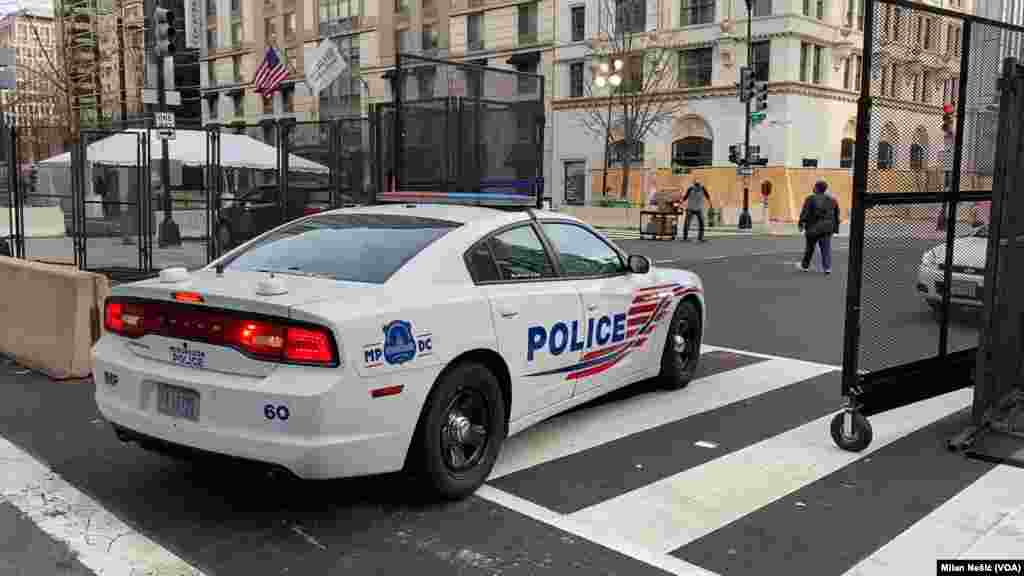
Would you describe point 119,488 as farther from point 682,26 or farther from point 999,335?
point 682,26

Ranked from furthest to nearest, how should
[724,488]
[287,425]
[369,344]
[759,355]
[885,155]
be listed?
[759,355] < [885,155] < [724,488] < [369,344] < [287,425]

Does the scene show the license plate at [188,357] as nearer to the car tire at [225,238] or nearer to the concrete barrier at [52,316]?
the concrete barrier at [52,316]

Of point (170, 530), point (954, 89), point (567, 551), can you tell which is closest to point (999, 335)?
point (954, 89)

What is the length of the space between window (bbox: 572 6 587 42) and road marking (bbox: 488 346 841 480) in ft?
141

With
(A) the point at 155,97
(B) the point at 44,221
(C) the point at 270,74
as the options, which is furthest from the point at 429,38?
(A) the point at 155,97

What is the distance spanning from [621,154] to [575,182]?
11.6ft

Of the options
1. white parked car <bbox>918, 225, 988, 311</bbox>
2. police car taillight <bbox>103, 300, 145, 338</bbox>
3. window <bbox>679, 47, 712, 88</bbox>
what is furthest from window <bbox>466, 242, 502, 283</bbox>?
window <bbox>679, 47, 712, 88</bbox>

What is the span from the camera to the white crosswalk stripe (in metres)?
4.26

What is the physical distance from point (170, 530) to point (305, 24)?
63.3 metres

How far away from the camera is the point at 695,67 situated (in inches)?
→ 1793

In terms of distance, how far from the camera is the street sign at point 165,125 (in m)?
17.7

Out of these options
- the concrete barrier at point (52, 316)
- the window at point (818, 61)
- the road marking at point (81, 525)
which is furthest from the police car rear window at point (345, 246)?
the window at point (818, 61)

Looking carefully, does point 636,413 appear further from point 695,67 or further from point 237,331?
point 695,67

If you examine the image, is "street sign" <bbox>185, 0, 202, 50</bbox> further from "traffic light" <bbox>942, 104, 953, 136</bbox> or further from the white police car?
"traffic light" <bbox>942, 104, 953, 136</bbox>
